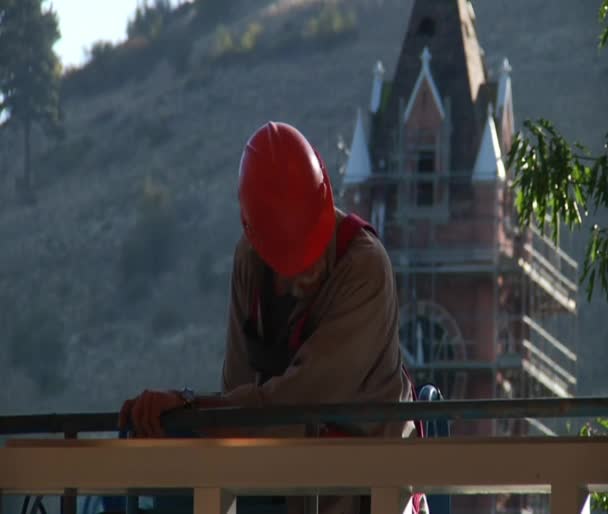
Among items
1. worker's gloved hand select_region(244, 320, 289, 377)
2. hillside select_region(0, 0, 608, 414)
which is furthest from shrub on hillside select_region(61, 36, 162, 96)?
worker's gloved hand select_region(244, 320, 289, 377)

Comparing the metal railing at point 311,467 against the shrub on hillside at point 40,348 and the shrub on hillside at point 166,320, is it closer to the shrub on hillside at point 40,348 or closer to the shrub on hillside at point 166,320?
the shrub on hillside at point 40,348

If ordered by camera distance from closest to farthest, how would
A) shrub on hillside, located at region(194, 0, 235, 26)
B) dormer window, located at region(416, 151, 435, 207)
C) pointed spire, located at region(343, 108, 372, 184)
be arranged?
pointed spire, located at region(343, 108, 372, 184), dormer window, located at region(416, 151, 435, 207), shrub on hillside, located at region(194, 0, 235, 26)

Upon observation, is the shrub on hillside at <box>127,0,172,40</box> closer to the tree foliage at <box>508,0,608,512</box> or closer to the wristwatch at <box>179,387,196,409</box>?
the tree foliage at <box>508,0,608,512</box>

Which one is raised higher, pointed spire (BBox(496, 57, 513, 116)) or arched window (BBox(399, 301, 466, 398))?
pointed spire (BBox(496, 57, 513, 116))

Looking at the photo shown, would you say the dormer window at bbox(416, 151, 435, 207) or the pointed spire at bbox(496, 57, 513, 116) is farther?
the pointed spire at bbox(496, 57, 513, 116)

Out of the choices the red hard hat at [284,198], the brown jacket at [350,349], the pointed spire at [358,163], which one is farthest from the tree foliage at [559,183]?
the pointed spire at [358,163]

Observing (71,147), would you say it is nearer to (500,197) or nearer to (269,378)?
(500,197)

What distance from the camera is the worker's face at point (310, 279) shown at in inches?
104

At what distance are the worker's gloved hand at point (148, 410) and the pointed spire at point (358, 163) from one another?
162 feet

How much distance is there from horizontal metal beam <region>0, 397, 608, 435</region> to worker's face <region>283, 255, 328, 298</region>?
0.46 metres

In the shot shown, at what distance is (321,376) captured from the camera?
8.23ft

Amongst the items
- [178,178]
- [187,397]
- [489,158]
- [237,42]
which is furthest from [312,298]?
[237,42]

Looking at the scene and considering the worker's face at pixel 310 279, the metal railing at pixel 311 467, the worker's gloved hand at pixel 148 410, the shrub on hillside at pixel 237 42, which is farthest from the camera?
the shrub on hillside at pixel 237 42

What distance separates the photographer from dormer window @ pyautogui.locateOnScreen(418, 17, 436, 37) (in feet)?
181
